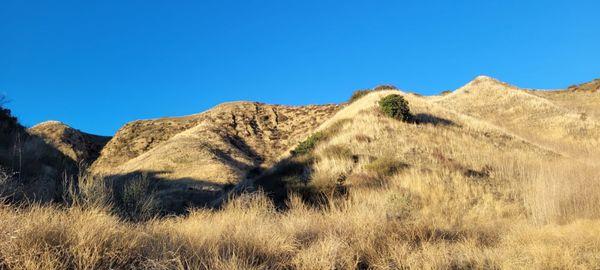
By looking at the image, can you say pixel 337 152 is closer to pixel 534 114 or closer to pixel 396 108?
pixel 396 108

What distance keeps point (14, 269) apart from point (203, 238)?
7.70 ft

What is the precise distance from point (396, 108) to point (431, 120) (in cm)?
296

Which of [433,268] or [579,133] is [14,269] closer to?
[433,268]

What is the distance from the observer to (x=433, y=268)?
5.81m

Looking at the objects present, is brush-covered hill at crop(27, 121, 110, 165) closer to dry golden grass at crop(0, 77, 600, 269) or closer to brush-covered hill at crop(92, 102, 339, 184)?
brush-covered hill at crop(92, 102, 339, 184)

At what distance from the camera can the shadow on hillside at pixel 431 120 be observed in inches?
995

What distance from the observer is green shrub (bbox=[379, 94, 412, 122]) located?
2441 centimetres

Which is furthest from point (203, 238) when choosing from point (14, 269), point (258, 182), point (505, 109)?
point (505, 109)

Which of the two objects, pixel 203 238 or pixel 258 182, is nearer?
pixel 203 238

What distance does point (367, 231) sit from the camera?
7.05m

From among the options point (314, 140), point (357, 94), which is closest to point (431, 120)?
point (314, 140)

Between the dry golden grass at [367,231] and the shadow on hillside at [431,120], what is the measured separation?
31.1 feet

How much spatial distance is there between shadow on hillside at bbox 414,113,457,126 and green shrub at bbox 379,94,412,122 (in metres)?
0.83

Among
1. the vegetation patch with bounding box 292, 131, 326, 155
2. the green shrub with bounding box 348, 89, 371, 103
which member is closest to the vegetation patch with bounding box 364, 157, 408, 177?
the vegetation patch with bounding box 292, 131, 326, 155
